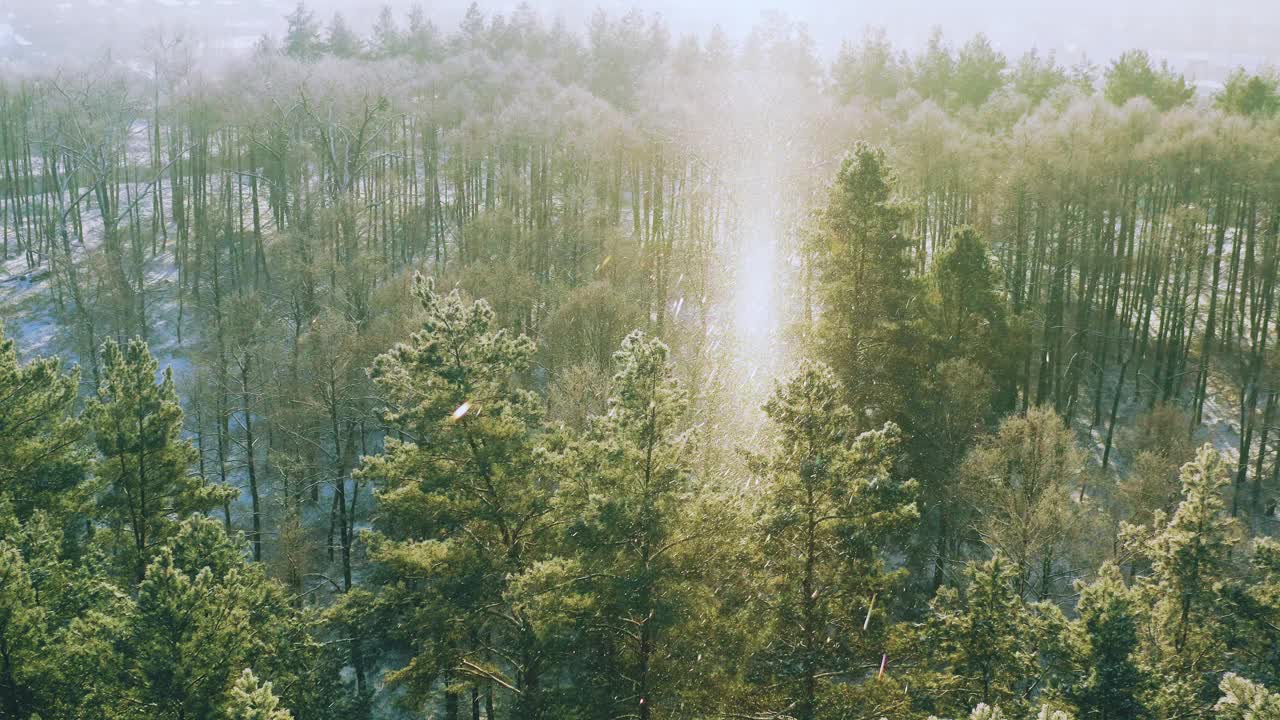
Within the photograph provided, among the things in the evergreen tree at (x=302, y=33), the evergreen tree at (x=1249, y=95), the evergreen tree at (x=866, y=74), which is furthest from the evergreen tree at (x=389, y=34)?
the evergreen tree at (x=1249, y=95)

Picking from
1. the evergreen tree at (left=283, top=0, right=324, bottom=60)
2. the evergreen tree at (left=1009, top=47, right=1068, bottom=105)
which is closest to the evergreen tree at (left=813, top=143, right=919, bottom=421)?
the evergreen tree at (left=1009, top=47, right=1068, bottom=105)

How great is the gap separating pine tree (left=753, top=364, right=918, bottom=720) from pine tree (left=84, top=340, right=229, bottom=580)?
14.6m

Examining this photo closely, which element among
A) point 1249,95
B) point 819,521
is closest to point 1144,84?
point 1249,95

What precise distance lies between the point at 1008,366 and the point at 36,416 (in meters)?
31.4

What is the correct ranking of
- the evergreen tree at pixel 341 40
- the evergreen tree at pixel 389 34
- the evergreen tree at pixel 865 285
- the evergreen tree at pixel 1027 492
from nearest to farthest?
1. the evergreen tree at pixel 1027 492
2. the evergreen tree at pixel 865 285
3. the evergreen tree at pixel 389 34
4. the evergreen tree at pixel 341 40

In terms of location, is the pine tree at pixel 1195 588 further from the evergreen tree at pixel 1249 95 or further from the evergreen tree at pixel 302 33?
the evergreen tree at pixel 302 33

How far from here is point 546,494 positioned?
64.0 feet

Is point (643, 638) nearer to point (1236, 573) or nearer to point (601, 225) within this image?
point (1236, 573)

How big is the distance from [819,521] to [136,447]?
16239mm

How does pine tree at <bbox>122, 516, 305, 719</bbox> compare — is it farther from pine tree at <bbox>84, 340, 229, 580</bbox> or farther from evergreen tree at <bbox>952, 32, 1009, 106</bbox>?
evergreen tree at <bbox>952, 32, 1009, 106</bbox>

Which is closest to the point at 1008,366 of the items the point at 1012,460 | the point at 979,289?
the point at 979,289

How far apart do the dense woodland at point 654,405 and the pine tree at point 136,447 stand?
101 mm

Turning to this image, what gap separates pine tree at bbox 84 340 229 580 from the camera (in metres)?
21.8

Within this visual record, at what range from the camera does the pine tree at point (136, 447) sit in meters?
21.8
